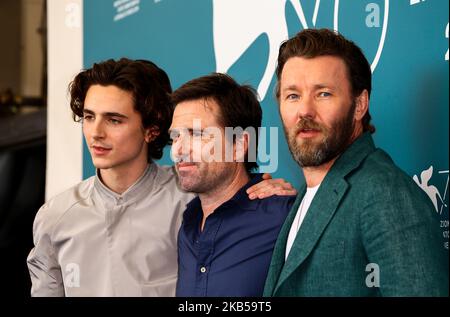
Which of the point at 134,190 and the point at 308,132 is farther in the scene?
the point at 134,190

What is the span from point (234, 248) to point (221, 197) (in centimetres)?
21

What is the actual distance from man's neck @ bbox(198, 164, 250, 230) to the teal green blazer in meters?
0.33

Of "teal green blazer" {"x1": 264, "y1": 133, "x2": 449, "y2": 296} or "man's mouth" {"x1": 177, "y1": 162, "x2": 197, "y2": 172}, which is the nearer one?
"teal green blazer" {"x1": 264, "y1": 133, "x2": 449, "y2": 296}

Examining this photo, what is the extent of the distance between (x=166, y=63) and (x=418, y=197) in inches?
57.0

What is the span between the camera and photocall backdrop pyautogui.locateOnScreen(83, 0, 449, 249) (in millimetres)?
2148

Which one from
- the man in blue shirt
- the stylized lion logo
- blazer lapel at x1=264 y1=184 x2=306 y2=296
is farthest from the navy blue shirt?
the stylized lion logo

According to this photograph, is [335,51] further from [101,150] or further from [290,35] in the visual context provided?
[101,150]

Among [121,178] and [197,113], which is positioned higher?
[197,113]

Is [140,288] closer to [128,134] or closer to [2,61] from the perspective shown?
[128,134]

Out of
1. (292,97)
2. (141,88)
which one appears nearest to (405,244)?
(292,97)

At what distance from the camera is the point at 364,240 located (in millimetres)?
1760

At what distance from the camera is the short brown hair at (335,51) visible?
2.00m

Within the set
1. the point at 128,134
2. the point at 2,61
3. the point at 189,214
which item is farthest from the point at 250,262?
the point at 2,61

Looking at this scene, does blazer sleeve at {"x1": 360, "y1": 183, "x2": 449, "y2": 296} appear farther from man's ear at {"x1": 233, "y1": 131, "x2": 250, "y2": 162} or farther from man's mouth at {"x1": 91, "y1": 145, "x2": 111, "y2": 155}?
man's mouth at {"x1": 91, "y1": 145, "x2": 111, "y2": 155}
